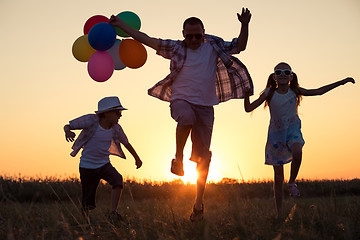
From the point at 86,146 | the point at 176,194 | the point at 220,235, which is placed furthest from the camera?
the point at 176,194

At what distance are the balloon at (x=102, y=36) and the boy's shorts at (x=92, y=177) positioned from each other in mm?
1806

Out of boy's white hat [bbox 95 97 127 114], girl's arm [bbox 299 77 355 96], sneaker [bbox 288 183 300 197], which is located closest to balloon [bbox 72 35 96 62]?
boy's white hat [bbox 95 97 127 114]

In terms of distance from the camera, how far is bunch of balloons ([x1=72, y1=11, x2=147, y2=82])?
6.35m

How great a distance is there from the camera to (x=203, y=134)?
5758 millimetres

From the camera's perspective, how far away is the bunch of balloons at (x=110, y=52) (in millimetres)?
6347

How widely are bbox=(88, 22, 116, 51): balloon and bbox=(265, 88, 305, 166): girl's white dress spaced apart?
235 centimetres

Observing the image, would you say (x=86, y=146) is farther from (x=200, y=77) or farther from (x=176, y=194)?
(x=176, y=194)

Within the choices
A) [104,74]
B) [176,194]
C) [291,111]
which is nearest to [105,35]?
[104,74]

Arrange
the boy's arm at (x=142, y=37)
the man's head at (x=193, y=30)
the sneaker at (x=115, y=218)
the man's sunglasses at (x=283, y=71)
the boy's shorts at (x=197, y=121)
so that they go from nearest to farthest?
1. the sneaker at (x=115, y=218)
2. the boy's shorts at (x=197, y=121)
3. the man's head at (x=193, y=30)
4. the boy's arm at (x=142, y=37)
5. the man's sunglasses at (x=283, y=71)

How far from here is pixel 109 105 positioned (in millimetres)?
6617

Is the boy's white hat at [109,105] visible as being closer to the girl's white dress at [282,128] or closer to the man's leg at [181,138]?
the man's leg at [181,138]

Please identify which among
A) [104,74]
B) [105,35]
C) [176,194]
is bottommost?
[176,194]

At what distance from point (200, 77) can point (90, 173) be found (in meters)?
2.33

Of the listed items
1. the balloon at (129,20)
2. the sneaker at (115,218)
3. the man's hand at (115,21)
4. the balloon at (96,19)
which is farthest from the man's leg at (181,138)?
the balloon at (96,19)
